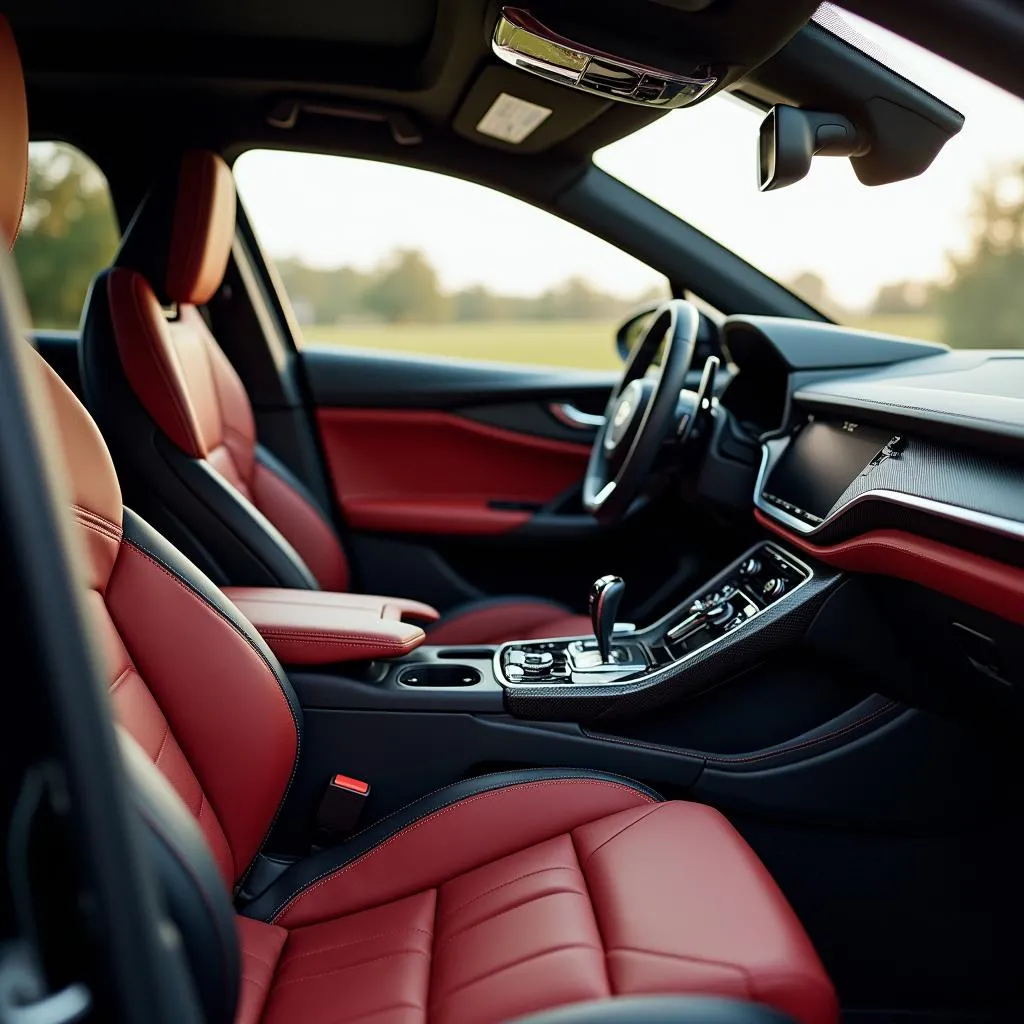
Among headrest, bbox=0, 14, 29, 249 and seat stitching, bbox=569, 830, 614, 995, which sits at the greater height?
headrest, bbox=0, 14, 29, 249

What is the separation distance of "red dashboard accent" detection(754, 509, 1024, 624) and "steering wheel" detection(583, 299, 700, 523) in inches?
17.5

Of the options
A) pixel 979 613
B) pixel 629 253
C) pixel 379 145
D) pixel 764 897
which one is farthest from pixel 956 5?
pixel 379 145

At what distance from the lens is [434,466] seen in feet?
9.48

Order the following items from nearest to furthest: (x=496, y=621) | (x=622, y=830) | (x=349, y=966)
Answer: (x=349, y=966) → (x=622, y=830) → (x=496, y=621)

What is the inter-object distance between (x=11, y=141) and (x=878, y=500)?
1188mm

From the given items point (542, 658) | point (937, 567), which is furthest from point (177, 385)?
point (937, 567)

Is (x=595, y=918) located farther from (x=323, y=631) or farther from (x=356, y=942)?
(x=323, y=631)

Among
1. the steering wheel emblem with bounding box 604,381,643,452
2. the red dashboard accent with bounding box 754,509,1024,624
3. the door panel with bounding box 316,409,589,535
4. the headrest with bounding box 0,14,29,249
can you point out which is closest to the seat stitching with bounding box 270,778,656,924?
the red dashboard accent with bounding box 754,509,1024,624

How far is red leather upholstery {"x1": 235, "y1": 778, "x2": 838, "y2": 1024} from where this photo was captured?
1042 mm

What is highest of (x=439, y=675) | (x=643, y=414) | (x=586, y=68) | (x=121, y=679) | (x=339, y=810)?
(x=586, y=68)

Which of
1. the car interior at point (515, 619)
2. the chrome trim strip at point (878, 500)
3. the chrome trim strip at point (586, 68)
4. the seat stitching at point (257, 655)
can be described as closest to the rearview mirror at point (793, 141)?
the car interior at point (515, 619)

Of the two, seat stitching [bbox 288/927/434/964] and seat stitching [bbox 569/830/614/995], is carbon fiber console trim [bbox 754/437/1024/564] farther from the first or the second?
seat stitching [bbox 288/927/434/964]

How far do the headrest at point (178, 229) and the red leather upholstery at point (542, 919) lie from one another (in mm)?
1293

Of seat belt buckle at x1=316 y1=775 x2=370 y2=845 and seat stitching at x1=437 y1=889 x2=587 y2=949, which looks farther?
seat belt buckle at x1=316 y1=775 x2=370 y2=845
